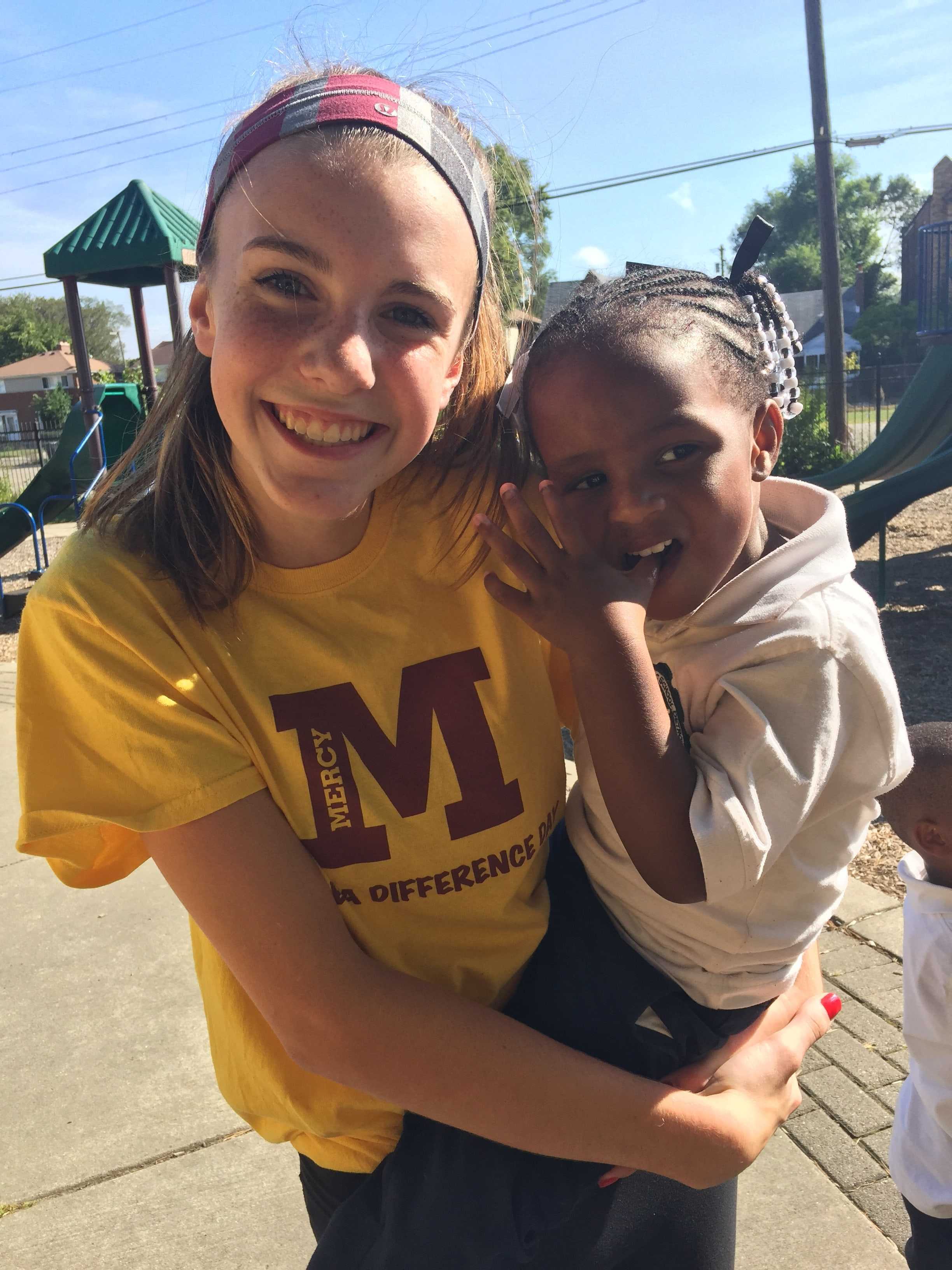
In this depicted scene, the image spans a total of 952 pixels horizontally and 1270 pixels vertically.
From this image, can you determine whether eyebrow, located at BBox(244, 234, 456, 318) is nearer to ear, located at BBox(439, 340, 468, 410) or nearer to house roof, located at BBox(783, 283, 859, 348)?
ear, located at BBox(439, 340, 468, 410)

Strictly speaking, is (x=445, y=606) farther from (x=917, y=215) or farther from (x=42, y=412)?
(x=917, y=215)

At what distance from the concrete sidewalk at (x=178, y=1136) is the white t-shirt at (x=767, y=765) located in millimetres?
1086

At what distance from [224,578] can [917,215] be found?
66.3 metres

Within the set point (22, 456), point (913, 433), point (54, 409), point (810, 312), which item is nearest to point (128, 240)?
point (913, 433)

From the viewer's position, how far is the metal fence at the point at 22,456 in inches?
863

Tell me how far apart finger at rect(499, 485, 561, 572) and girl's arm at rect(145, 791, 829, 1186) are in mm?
478

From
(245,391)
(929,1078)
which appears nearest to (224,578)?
(245,391)

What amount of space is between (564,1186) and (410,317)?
1.11 m

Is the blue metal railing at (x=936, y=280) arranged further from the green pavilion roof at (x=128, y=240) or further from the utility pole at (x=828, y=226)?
the green pavilion roof at (x=128, y=240)

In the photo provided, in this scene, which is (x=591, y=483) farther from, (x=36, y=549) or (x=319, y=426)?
(x=36, y=549)

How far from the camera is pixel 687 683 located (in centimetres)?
134

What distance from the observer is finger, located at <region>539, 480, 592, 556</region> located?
1.36 m

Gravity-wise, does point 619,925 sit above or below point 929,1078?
above

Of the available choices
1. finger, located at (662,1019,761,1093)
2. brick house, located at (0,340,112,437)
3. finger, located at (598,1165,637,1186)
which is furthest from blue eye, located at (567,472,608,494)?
brick house, located at (0,340,112,437)
